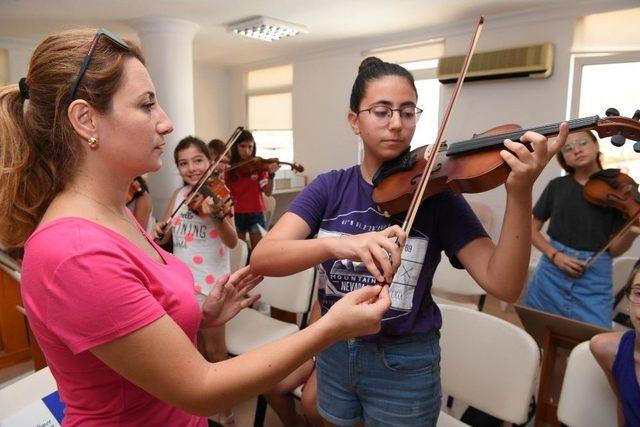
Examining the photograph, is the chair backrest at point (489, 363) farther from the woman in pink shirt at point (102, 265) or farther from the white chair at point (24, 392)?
the white chair at point (24, 392)

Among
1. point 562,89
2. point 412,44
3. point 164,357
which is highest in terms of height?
point 412,44

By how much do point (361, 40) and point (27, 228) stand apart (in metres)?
4.97

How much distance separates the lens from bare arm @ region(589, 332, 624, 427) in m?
1.28

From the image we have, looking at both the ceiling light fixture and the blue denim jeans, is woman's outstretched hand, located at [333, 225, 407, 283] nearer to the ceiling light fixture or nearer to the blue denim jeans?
the blue denim jeans

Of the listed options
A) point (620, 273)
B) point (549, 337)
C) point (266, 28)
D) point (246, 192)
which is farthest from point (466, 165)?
point (266, 28)

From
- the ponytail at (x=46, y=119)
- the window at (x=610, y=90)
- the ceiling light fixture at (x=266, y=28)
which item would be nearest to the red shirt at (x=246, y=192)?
the ceiling light fixture at (x=266, y=28)

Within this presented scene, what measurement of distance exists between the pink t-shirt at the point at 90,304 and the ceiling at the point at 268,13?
11.6 feet

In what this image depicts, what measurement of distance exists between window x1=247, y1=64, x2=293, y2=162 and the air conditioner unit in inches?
107

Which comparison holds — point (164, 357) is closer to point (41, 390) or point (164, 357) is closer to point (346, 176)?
point (346, 176)

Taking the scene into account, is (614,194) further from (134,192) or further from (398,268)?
(134,192)

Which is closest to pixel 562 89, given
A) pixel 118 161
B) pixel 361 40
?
pixel 361 40

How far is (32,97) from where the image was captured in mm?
762

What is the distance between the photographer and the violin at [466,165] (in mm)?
916

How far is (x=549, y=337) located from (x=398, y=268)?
1.25 metres
